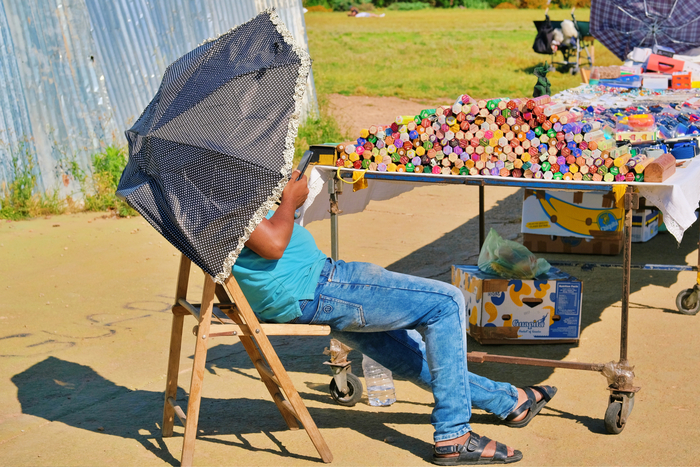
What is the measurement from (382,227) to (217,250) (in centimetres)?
469

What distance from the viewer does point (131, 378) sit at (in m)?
4.16

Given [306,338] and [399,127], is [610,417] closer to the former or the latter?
[399,127]

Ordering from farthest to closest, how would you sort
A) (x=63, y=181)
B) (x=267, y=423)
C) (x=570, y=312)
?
1. (x=63, y=181)
2. (x=570, y=312)
3. (x=267, y=423)

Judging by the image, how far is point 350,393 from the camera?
3.79 metres

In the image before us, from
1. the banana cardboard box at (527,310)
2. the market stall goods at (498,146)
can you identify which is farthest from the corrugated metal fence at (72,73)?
the banana cardboard box at (527,310)

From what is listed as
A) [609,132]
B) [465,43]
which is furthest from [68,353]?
[465,43]

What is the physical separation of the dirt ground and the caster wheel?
0.16ft

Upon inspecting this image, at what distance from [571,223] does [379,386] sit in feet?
9.25

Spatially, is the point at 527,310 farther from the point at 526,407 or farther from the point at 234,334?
the point at 234,334

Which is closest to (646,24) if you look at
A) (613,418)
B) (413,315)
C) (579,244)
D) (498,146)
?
(579,244)

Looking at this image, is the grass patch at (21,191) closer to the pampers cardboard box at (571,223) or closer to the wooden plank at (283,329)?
the pampers cardboard box at (571,223)

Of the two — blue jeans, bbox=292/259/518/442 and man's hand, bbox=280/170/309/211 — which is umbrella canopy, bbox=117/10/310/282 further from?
blue jeans, bbox=292/259/518/442

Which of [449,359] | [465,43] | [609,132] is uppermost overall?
[609,132]

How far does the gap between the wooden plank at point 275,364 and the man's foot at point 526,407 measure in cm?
89
